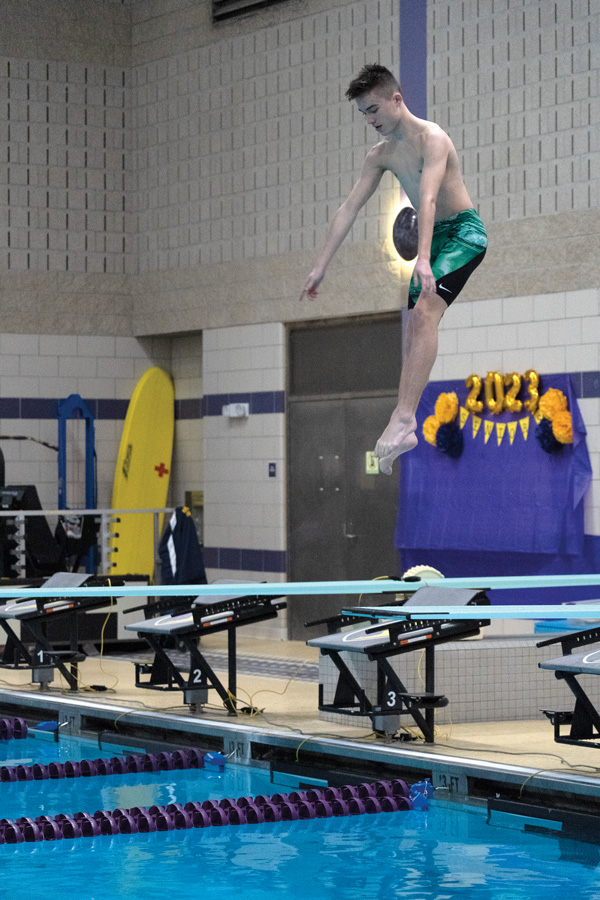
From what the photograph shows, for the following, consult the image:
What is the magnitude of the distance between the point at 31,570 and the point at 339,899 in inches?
341

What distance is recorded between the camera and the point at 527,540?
11.8m

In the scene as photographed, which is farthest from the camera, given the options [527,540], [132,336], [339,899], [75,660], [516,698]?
[132,336]

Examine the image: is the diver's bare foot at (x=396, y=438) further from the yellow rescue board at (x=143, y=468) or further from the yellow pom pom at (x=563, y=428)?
the yellow rescue board at (x=143, y=468)

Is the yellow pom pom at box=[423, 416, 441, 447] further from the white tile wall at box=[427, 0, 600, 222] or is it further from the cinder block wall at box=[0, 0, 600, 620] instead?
the white tile wall at box=[427, 0, 600, 222]

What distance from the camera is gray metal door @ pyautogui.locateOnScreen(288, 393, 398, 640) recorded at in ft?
45.0

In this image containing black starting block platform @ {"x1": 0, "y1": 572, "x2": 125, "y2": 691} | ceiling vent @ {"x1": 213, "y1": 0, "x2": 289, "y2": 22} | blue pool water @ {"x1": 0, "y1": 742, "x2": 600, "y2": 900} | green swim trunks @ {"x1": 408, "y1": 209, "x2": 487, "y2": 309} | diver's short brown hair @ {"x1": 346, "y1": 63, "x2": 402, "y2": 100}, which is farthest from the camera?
A: ceiling vent @ {"x1": 213, "y1": 0, "x2": 289, "y2": 22}

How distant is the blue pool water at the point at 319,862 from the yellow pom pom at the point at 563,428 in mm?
4472

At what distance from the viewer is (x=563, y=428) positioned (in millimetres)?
11461

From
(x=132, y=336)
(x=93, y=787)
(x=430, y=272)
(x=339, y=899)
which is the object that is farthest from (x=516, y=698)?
(x=132, y=336)

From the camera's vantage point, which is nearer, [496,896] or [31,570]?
[496,896]

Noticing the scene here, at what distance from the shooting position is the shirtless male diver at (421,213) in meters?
4.47

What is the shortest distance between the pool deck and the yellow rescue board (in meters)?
2.88

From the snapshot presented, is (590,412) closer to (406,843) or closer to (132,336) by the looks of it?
(406,843)

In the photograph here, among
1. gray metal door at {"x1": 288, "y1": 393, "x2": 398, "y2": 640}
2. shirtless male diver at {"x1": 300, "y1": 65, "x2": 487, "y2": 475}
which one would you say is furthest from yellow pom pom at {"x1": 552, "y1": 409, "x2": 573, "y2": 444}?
shirtless male diver at {"x1": 300, "y1": 65, "x2": 487, "y2": 475}
